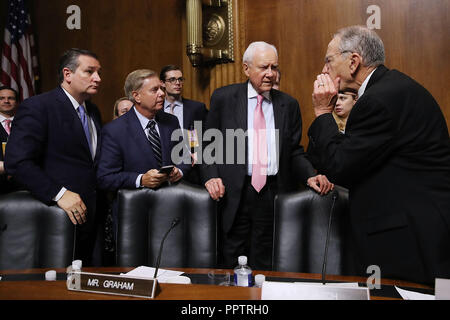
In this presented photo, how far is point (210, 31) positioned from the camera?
159 inches

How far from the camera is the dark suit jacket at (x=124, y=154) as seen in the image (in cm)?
233

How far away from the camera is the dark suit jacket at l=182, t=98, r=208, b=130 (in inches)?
138

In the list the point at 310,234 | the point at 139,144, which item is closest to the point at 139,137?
the point at 139,144

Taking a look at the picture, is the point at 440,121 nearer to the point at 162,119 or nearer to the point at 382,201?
the point at 382,201

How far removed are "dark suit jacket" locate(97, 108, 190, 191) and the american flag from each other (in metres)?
2.17

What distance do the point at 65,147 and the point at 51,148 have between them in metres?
0.07

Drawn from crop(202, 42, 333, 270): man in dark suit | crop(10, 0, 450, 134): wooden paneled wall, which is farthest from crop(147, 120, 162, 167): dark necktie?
crop(10, 0, 450, 134): wooden paneled wall

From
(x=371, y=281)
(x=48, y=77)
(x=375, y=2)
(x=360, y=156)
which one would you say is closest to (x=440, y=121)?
(x=360, y=156)

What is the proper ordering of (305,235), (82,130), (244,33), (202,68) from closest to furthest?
1. (305,235)
2. (82,130)
3. (244,33)
4. (202,68)

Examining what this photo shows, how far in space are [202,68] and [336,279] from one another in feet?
10.3

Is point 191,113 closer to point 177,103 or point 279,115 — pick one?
point 177,103

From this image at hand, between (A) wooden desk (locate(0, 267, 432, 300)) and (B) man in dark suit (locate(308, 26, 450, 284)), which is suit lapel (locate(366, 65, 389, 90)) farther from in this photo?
(A) wooden desk (locate(0, 267, 432, 300))

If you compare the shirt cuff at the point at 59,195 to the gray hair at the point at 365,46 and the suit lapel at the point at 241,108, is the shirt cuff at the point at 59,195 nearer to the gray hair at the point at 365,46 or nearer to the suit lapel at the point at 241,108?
the suit lapel at the point at 241,108

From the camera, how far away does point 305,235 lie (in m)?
1.82
